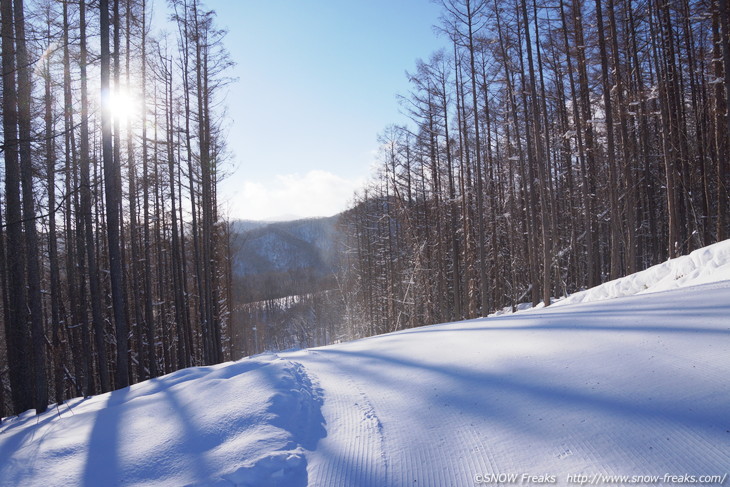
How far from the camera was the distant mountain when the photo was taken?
265 ft

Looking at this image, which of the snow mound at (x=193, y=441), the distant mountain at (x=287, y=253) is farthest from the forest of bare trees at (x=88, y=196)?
the distant mountain at (x=287, y=253)

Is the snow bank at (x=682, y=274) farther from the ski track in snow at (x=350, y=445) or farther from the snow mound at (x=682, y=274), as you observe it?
the ski track in snow at (x=350, y=445)

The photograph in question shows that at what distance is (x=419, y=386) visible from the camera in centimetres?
300

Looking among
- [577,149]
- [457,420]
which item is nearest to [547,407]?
[457,420]

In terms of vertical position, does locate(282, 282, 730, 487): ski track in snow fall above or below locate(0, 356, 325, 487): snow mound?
above

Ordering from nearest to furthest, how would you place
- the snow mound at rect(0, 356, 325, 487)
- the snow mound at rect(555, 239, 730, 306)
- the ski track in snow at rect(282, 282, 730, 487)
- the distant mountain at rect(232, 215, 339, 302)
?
the ski track in snow at rect(282, 282, 730, 487) → the snow mound at rect(0, 356, 325, 487) → the snow mound at rect(555, 239, 730, 306) → the distant mountain at rect(232, 215, 339, 302)

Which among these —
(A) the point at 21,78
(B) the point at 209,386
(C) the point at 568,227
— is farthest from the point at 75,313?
(C) the point at 568,227

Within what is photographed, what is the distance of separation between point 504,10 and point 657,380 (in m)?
13.5

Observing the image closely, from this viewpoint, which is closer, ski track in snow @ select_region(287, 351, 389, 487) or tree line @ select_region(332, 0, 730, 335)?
ski track in snow @ select_region(287, 351, 389, 487)

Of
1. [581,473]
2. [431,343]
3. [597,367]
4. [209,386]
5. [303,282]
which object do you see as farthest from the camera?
[303,282]

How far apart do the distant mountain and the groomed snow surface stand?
73.8 metres

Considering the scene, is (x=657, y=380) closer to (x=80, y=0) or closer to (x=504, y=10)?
(x=80, y=0)

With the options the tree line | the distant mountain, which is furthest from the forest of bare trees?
the distant mountain

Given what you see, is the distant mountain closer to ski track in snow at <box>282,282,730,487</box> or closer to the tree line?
the tree line
